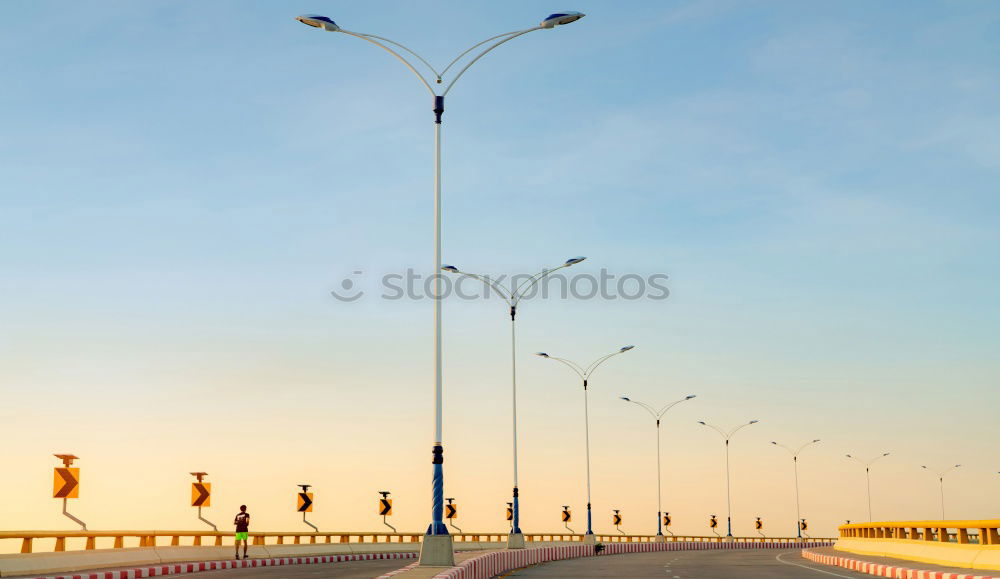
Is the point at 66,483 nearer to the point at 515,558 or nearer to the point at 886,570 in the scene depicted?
the point at 515,558

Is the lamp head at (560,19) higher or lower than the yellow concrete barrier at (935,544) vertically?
higher

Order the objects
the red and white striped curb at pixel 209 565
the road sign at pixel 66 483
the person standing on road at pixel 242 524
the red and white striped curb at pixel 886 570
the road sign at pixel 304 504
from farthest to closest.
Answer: the road sign at pixel 304 504 < the person standing on road at pixel 242 524 < the road sign at pixel 66 483 < the red and white striped curb at pixel 209 565 < the red and white striped curb at pixel 886 570

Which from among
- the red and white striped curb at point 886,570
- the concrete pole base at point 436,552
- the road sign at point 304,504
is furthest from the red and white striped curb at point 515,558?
the road sign at point 304,504

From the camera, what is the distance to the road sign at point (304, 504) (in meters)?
50.6

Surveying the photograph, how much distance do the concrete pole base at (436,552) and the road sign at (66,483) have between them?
11490mm

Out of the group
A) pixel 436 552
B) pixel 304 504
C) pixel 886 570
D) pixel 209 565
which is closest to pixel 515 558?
pixel 209 565

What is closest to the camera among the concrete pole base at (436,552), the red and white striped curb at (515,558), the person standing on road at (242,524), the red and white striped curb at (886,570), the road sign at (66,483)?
the red and white striped curb at (515,558)

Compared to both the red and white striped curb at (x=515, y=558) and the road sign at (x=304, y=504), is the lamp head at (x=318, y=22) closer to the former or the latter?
the red and white striped curb at (x=515, y=558)

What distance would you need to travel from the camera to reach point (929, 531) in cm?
3438

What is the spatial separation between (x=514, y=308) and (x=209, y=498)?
1701 centimetres

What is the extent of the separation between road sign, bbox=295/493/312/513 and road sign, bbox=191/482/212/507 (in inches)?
426

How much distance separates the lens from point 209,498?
40.0 metres

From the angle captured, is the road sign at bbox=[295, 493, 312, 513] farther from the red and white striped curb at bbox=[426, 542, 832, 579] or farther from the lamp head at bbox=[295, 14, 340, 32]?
the lamp head at bbox=[295, 14, 340, 32]

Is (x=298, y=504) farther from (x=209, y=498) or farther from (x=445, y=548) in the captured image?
(x=445, y=548)
